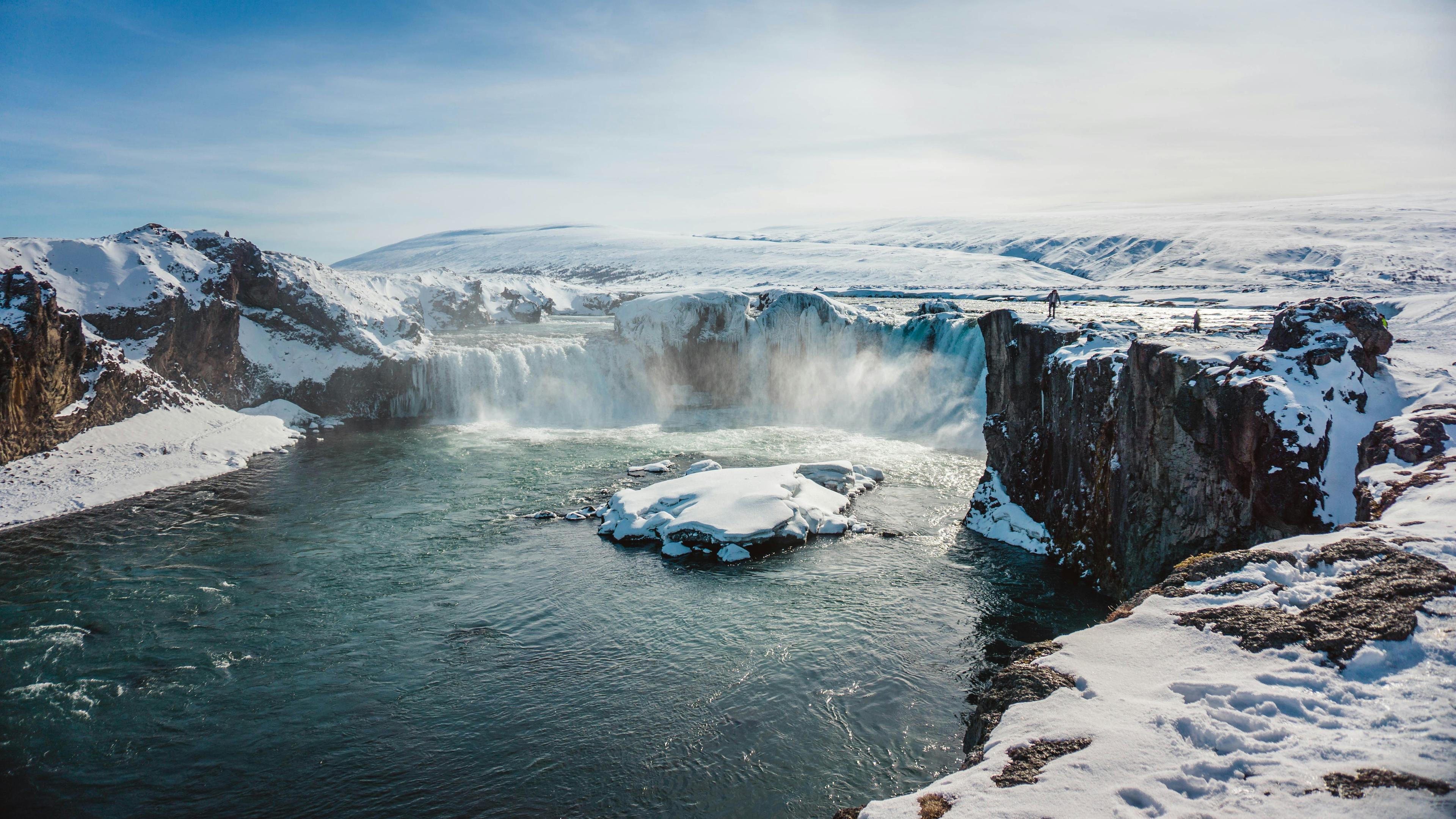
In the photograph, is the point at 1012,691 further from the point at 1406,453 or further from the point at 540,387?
the point at 540,387

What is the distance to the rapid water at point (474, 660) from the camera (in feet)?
38.9

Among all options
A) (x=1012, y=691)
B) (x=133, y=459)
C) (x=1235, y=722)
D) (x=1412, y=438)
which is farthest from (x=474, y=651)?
(x=133, y=459)

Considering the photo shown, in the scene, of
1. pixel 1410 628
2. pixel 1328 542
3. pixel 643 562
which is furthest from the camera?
pixel 643 562

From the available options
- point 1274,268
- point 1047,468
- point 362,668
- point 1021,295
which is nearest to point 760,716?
point 362,668

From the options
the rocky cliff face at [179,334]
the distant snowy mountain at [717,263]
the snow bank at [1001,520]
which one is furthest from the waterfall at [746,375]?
the distant snowy mountain at [717,263]

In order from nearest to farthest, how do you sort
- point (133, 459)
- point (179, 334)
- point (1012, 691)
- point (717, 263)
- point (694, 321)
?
point (1012, 691)
point (133, 459)
point (179, 334)
point (694, 321)
point (717, 263)

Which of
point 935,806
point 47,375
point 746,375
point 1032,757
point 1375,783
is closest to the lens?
point 1375,783

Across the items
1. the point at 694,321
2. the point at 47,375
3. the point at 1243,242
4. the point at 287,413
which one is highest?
the point at 1243,242

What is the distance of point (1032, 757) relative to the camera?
22.8 ft

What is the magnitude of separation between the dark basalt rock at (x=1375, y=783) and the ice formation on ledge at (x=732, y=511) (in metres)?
16.6

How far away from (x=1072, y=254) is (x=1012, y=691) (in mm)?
125293

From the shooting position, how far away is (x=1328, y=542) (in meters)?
8.99

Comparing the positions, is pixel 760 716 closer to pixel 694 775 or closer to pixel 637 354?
pixel 694 775

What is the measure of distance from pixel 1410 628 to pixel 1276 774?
96.2 inches
